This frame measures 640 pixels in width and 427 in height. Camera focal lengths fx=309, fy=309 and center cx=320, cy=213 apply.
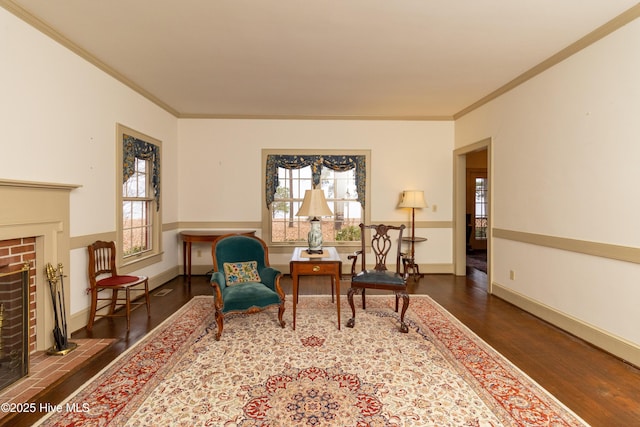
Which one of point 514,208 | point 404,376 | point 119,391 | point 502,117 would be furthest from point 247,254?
point 502,117

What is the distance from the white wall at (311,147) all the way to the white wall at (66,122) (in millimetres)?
1331

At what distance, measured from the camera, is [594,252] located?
2.83 metres

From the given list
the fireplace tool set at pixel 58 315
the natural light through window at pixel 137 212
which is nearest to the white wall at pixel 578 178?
the fireplace tool set at pixel 58 315

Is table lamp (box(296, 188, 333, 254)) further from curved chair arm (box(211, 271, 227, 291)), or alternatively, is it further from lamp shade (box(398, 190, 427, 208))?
lamp shade (box(398, 190, 427, 208))

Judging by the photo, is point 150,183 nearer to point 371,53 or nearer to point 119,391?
point 119,391

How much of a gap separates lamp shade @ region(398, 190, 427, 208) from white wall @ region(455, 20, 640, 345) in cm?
124

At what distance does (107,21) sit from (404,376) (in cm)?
377

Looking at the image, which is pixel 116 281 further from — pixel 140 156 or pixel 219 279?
pixel 140 156

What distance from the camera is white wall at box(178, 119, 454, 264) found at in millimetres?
5461

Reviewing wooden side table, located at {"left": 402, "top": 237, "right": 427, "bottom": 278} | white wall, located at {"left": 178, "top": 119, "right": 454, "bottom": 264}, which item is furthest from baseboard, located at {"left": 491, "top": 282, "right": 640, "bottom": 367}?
white wall, located at {"left": 178, "top": 119, "right": 454, "bottom": 264}

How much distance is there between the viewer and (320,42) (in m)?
2.98

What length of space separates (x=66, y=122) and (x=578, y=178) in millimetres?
4989

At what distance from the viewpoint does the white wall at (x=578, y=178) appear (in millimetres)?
2553

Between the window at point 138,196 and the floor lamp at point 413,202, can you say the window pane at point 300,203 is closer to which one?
the floor lamp at point 413,202
